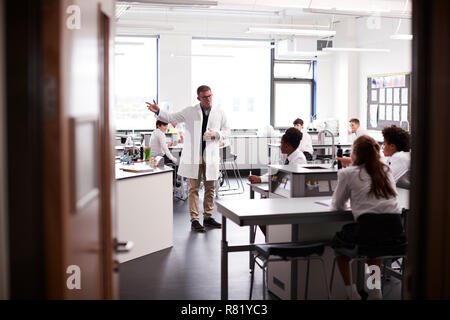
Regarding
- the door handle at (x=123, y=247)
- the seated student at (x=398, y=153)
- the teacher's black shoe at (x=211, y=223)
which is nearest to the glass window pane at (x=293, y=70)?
the teacher's black shoe at (x=211, y=223)

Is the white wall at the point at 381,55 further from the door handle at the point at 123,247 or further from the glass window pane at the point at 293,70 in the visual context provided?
the door handle at the point at 123,247

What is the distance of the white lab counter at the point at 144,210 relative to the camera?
4.67 m

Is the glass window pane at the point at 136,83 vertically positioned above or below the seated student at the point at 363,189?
above

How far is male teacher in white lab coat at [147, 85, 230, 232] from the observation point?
231 inches

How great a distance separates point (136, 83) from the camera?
10.7 m

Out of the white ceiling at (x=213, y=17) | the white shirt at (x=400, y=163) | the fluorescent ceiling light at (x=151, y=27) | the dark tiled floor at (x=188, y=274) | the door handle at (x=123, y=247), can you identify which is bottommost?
the dark tiled floor at (x=188, y=274)

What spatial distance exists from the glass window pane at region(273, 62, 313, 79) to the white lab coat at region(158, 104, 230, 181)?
5.70 meters

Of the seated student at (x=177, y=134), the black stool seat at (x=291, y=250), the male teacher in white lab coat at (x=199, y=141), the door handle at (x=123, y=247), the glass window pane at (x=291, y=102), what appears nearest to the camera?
the door handle at (x=123, y=247)

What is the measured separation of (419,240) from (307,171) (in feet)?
7.48

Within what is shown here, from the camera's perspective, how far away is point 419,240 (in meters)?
1.74

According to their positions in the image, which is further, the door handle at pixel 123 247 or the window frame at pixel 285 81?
the window frame at pixel 285 81

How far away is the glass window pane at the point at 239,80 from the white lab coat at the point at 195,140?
501 cm

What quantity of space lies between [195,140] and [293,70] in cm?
612
